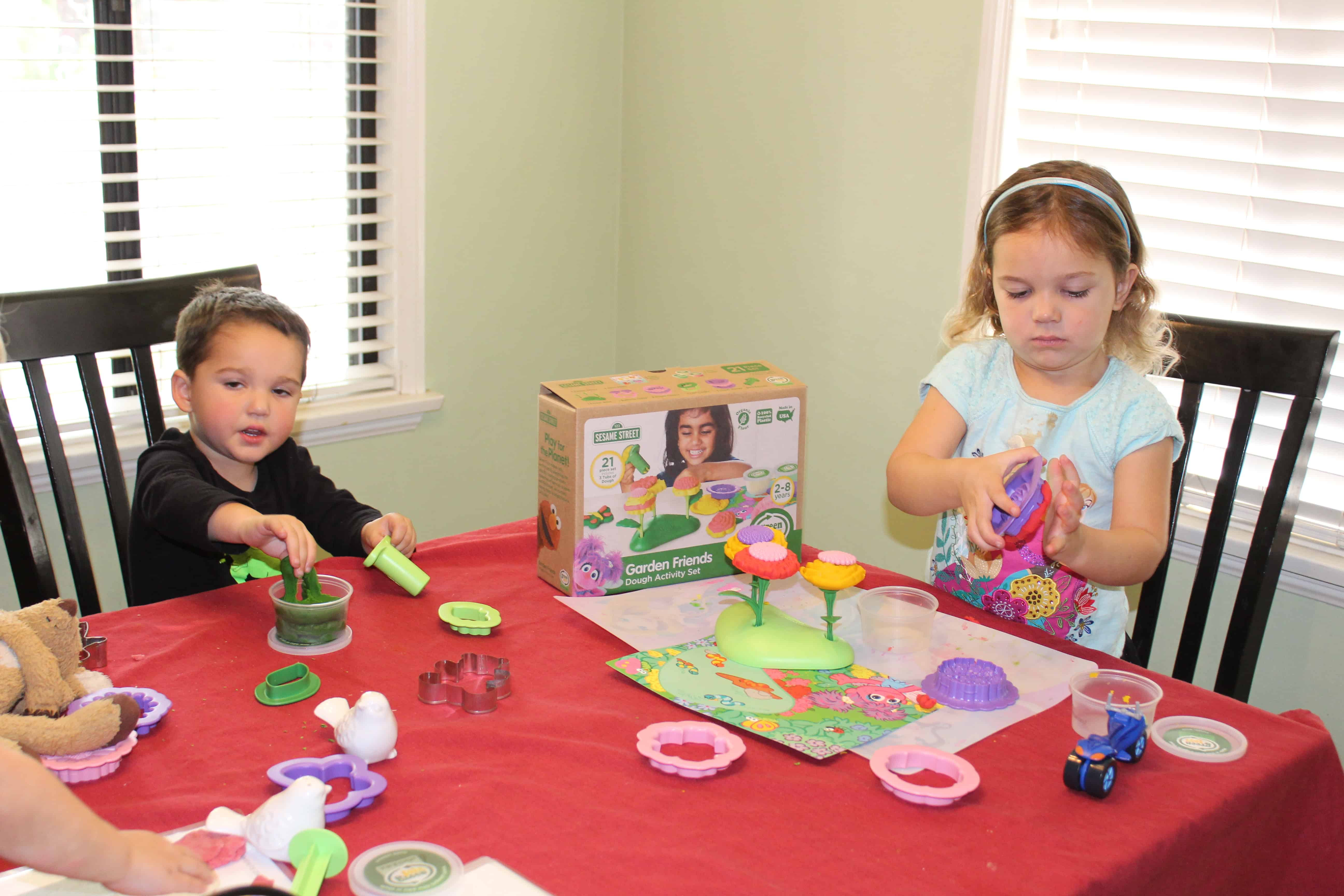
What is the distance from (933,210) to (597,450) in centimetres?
113

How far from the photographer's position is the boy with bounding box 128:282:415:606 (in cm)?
140

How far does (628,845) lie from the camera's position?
0.84 meters

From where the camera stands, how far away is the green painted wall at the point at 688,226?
217 cm

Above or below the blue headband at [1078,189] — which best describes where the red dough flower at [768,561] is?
below

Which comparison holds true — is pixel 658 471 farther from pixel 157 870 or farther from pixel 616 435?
pixel 157 870

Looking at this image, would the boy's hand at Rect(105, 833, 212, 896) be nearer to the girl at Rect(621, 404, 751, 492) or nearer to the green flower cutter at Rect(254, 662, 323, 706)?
the green flower cutter at Rect(254, 662, 323, 706)

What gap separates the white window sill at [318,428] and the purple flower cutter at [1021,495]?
4.27 feet

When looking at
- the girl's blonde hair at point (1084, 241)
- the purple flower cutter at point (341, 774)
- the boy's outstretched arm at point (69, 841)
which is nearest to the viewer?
the boy's outstretched arm at point (69, 841)

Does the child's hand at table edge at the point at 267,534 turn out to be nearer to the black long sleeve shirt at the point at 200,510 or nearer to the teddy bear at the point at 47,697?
the black long sleeve shirt at the point at 200,510

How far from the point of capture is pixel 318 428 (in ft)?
7.68

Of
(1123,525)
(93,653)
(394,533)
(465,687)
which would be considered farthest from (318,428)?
(1123,525)

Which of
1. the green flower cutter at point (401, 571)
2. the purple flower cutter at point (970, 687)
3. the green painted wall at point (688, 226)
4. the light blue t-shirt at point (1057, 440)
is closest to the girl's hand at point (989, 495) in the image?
the purple flower cutter at point (970, 687)

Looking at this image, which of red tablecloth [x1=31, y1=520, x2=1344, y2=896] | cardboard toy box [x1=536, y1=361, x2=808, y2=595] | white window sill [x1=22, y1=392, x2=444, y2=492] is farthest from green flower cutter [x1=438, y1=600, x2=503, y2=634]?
white window sill [x1=22, y1=392, x2=444, y2=492]

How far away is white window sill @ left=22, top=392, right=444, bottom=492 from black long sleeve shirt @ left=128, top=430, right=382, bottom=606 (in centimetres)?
48
